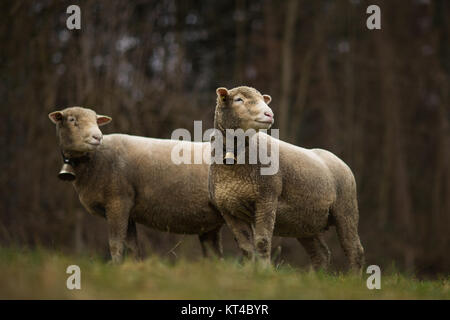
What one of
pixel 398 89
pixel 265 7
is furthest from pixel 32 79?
pixel 398 89

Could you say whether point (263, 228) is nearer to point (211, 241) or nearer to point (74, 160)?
point (211, 241)

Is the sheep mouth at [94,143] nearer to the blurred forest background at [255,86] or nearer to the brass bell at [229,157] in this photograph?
the brass bell at [229,157]

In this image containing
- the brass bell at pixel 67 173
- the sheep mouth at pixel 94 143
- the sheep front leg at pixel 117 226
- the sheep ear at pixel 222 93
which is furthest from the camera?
the sheep front leg at pixel 117 226

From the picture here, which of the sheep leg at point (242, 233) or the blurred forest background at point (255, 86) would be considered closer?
the sheep leg at point (242, 233)

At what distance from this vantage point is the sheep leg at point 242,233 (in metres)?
6.09

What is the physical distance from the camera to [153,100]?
37.4ft

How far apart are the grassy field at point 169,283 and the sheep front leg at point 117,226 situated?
104cm

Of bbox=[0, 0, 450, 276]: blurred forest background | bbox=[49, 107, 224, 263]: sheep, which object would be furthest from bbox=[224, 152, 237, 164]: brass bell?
bbox=[0, 0, 450, 276]: blurred forest background

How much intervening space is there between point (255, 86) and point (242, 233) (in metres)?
11.9

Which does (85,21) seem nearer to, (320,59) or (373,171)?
(320,59)

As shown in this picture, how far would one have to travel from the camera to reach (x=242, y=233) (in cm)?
615

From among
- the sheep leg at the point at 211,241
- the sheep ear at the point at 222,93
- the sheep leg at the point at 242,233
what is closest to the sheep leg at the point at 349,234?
the sheep leg at the point at 242,233

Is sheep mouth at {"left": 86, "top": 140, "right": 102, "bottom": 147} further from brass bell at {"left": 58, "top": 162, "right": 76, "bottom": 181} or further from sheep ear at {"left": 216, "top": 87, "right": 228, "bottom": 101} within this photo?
sheep ear at {"left": 216, "top": 87, "right": 228, "bottom": 101}

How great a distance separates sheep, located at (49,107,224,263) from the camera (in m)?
6.59
